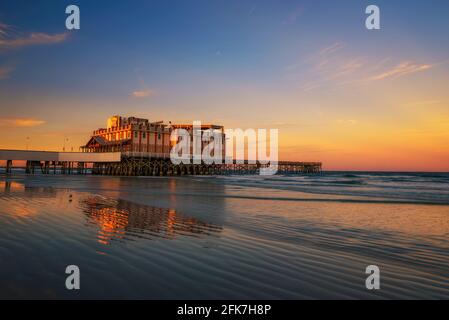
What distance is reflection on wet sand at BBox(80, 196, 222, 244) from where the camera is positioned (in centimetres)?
795

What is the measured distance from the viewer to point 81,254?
19.5 feet

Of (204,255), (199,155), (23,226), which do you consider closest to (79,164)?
(199,155)

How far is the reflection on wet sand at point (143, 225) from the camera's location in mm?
7953

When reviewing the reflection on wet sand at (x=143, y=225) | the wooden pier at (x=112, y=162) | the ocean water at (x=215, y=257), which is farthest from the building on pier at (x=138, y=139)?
the ocean water at (x=215, y=257)

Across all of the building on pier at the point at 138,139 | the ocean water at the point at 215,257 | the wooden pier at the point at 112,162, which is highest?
the building on pier at the point at 138,139

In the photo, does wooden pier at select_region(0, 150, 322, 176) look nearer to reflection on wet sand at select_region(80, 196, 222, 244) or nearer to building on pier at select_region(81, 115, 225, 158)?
building on pier at select_region(81, 115, 225, 158)

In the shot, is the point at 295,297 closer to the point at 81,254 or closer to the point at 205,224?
the point at 81,254

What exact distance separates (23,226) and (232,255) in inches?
249

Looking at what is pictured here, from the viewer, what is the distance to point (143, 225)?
9305mm

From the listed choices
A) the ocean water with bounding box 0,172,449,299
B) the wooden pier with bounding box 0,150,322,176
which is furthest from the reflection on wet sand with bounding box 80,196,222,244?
the wooden pier with bounding box 0,150,322,176

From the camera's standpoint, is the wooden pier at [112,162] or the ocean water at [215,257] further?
the wooden pier at [112,162]

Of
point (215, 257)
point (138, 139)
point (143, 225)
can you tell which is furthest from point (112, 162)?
point (215, 257)

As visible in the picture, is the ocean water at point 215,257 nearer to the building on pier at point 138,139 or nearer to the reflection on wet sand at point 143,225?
the reflection on wet sand at point 143,225
